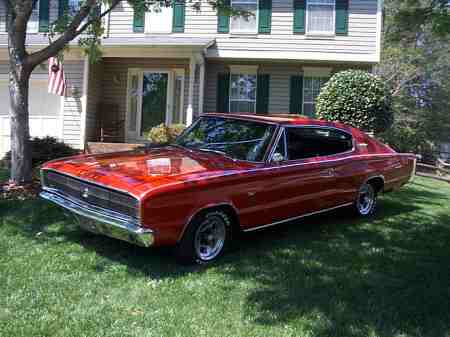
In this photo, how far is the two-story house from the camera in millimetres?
15094

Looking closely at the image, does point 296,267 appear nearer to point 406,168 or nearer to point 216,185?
point 216,185

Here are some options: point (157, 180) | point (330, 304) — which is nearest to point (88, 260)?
point (157, 180)

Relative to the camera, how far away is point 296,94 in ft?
52.1

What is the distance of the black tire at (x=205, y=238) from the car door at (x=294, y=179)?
2.01 ft

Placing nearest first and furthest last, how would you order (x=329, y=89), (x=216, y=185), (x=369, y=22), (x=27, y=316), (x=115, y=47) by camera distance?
(x=27, y=316), (x=216, y=185), (x=329, y=89), (x=115, y=47), (x=369, y=22)

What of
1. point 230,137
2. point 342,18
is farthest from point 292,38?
point 230,137

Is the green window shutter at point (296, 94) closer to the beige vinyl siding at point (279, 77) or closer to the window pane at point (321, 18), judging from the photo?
the beige vinyl siding at point (279, 77)

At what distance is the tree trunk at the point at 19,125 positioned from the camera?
25.5ft

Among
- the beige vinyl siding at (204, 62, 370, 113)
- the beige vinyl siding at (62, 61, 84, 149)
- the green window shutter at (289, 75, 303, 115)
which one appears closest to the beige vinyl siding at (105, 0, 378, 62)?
the beige vinyl siding at (204, 62, 370, 113)

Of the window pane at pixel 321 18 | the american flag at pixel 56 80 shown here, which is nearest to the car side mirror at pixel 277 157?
the american flag at pixel 56 80

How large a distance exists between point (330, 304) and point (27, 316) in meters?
2.45

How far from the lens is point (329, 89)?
13.3 m

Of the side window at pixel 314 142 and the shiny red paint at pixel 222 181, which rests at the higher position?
the side window at pixel 314 142

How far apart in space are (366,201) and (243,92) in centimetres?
956
